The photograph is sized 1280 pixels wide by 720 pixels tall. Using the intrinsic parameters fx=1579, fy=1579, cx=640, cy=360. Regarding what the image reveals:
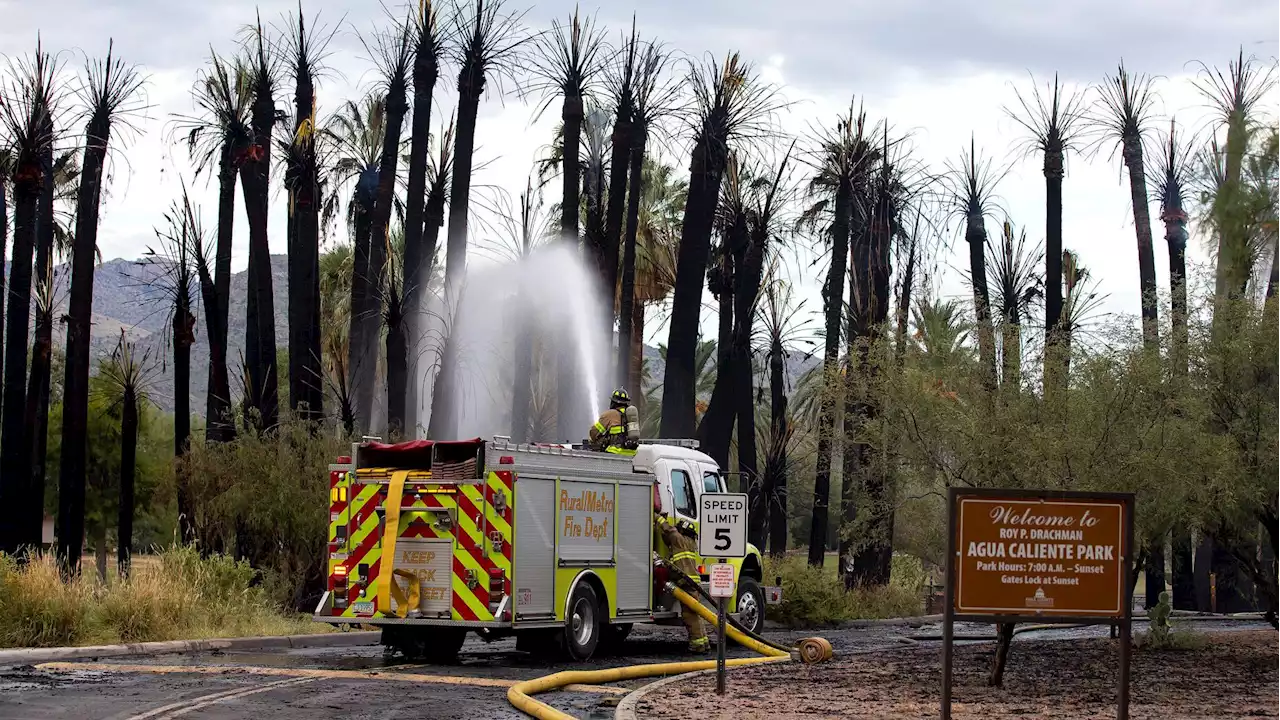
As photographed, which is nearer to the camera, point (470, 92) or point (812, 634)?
point (812, 634)

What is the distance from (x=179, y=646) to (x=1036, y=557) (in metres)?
11.0

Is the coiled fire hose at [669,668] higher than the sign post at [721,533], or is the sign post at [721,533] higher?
the sign post at [721,533]

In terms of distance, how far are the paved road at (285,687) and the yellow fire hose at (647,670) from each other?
15 cm

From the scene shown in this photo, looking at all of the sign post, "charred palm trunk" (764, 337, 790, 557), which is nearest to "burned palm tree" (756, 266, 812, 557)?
"charred palm trunk" (764, 337, 790, 557)

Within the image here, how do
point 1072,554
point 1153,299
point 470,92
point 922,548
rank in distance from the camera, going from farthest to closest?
point 470,92 < point 1153,299 < point 922,548 < point 1072,554

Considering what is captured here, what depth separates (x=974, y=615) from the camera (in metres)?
12.5

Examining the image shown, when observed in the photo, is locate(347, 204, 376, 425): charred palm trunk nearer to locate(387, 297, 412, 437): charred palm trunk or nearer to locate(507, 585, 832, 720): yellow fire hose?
locate(387, 297, 412, 437): charred palm trunk

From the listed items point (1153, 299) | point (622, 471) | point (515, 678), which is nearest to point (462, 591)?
point (515, 678)

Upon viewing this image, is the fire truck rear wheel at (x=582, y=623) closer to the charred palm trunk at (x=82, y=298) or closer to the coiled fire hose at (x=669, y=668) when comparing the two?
the coiled fire hose at (x=669, y=668)

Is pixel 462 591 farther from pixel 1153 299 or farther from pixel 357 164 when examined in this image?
pixel 357 164

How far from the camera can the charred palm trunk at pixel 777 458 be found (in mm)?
39906

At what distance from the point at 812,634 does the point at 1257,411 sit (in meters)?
9.03

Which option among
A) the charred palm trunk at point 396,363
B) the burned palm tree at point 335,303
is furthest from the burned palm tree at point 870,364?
the burned palm tree at point 335,303

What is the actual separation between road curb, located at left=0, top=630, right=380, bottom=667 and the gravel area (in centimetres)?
667
